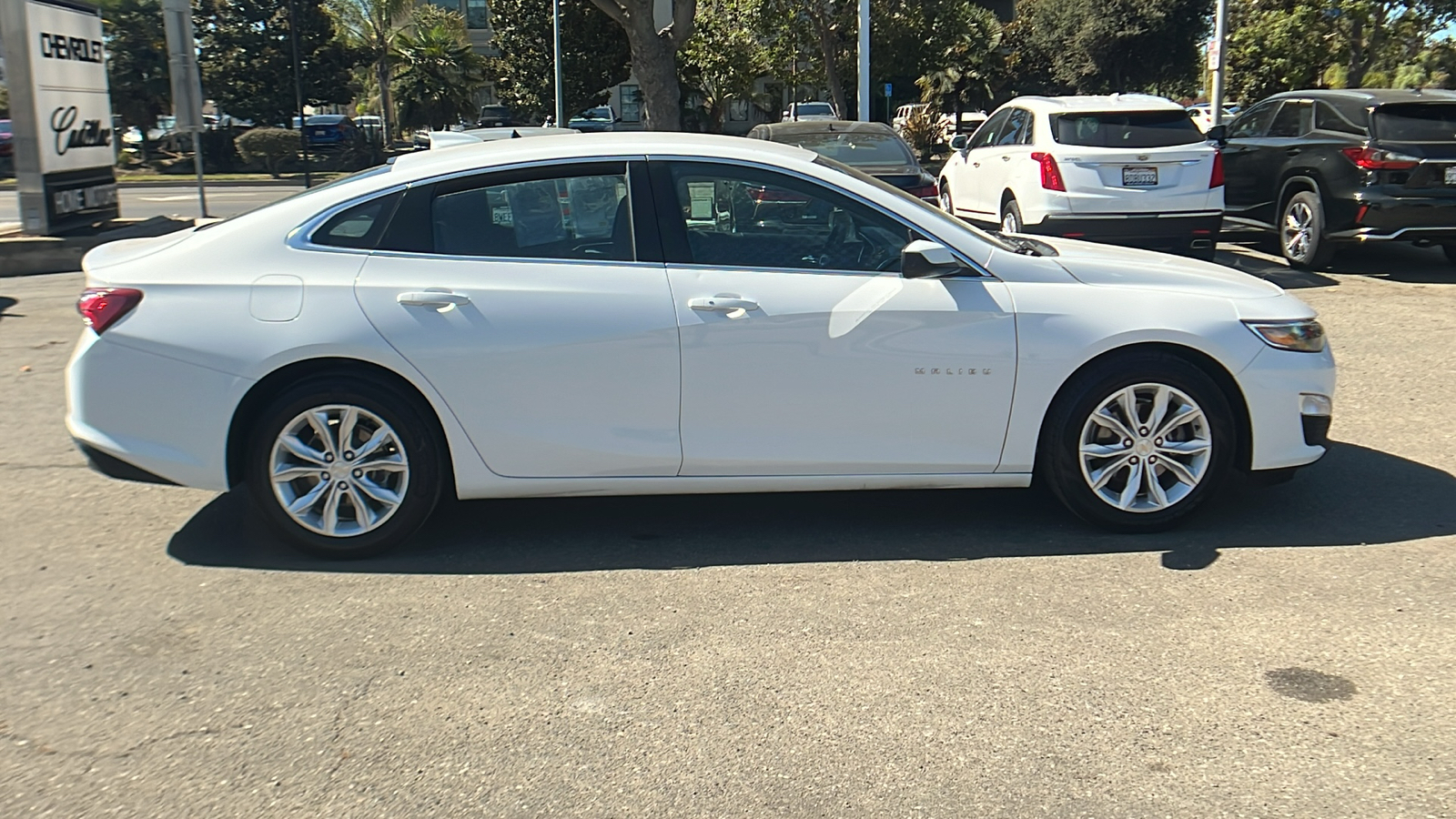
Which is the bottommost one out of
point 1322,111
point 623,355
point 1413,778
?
point 1413,778

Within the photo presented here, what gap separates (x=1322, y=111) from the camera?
40.3 ft

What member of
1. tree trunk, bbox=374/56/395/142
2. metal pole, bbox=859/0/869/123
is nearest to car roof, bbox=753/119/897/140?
metal pole, bbox=859/0/869/123

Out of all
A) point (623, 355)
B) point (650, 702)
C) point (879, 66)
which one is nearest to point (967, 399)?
point (623, 355)

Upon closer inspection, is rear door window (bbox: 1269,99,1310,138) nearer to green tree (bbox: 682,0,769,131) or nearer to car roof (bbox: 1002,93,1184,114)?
car roof (bbox: 1002,93,1184,114)

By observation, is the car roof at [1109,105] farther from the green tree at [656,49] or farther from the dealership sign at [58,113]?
the green tree at [656,49]

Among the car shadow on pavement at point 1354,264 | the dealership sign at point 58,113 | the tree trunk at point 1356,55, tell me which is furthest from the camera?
the tree trunk at point 1356,55

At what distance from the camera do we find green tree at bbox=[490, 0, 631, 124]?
37656 millimetres

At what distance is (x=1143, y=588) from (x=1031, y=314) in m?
1.12

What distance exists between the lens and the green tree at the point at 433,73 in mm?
41531

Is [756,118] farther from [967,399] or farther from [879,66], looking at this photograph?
[967,399]

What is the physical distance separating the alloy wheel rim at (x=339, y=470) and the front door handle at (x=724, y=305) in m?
1.26

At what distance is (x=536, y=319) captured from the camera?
472 centimetres

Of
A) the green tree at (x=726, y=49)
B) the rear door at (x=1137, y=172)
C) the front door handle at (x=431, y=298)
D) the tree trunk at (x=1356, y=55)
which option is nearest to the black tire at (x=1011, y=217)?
the rear door at (x=1137, y=172)

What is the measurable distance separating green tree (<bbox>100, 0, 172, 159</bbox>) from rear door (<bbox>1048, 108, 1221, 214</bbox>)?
121 ft
